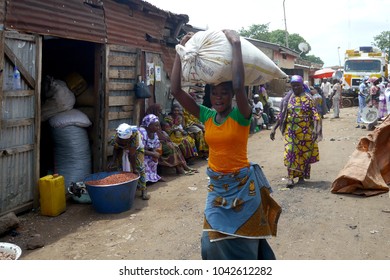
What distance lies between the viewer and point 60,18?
577cm

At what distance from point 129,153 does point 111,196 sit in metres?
0.84

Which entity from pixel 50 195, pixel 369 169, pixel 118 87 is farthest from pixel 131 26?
pixel 369 169

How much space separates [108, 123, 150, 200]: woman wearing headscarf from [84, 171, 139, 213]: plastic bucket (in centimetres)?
54

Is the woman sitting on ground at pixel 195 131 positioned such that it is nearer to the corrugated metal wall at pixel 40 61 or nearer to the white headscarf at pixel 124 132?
the corrugated metal wall at pixel 40 61

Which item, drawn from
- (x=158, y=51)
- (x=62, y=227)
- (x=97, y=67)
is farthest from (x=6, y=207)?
(x=158, y=51)

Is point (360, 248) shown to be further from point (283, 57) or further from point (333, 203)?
point (283, 57)

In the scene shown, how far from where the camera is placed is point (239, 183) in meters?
2.62

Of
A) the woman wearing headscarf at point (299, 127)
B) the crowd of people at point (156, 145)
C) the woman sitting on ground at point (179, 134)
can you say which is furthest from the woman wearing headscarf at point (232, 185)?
the woman sitting on ground at point (179, 134)

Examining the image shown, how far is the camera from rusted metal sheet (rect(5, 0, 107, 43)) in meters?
5.05

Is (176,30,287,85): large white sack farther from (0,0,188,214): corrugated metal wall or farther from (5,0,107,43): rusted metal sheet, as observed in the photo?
(5,0,107,43): rusted metal sheet

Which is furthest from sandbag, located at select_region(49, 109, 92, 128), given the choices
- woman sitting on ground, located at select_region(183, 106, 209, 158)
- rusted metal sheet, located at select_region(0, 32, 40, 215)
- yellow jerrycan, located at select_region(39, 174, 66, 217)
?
woman sitting on ground, located at select_region(183, 106, 209, 158)

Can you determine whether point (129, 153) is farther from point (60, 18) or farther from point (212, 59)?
point (212, 59)

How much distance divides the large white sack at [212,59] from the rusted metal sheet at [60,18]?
3.21m

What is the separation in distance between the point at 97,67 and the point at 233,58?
478 centimetres
